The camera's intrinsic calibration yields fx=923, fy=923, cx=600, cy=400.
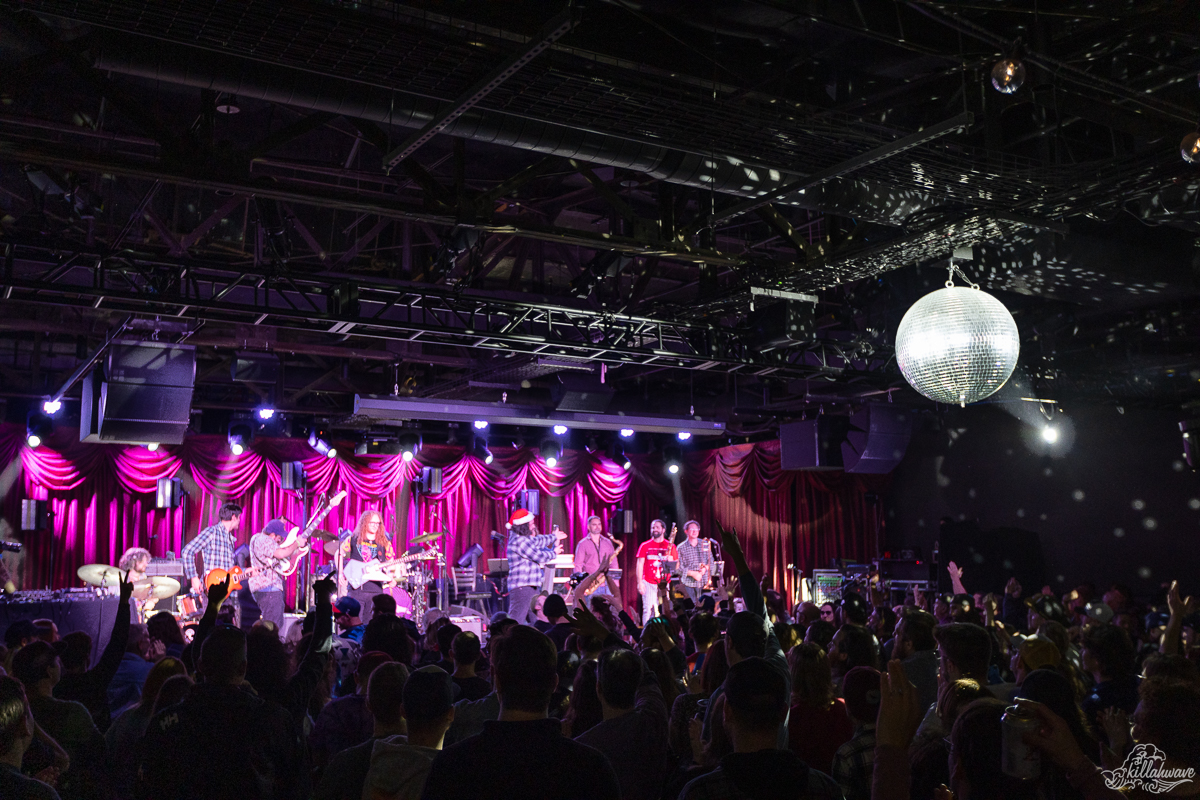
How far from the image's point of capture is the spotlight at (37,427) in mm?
12641

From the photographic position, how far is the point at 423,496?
16.4 metres

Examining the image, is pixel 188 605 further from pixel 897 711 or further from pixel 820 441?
pixel 897 711

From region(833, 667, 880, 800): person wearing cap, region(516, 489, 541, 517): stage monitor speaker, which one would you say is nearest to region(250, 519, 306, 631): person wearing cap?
region(516, 489, 541, 517): stage monitor speaker

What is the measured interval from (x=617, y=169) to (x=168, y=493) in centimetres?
1014

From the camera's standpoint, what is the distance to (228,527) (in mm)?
12391

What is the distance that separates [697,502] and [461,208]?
519 inches

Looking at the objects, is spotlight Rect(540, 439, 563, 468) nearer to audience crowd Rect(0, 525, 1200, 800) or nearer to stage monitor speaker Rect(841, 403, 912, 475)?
stage monitor speaker Rect(841, 403, 912, 475)

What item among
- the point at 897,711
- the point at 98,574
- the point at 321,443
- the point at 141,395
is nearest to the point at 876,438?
the point at 321,443

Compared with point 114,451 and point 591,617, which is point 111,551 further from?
point 591,617

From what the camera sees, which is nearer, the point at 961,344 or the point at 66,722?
the point at 66,722

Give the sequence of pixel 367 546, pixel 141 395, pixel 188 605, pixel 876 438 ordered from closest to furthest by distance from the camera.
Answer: pixel 141 395, pixel 188 605, pixel 367 546, pixel 876 438

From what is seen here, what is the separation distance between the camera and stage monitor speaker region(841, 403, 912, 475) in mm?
13836

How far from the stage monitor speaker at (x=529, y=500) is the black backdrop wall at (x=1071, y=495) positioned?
6791 mm

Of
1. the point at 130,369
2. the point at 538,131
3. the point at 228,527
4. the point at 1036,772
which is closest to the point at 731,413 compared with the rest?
the point at 228,527
